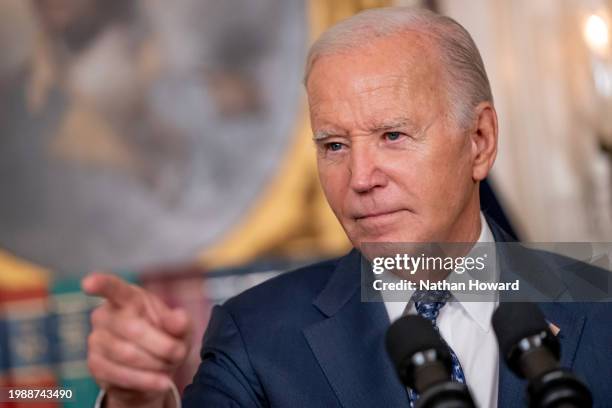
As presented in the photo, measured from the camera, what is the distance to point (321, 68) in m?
2.18

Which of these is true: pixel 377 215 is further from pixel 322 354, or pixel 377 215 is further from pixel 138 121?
pixel 138 121

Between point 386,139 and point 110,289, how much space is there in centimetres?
67

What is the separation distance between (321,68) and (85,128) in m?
4.23

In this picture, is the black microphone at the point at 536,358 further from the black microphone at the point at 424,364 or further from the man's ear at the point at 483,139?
the man's ear at the point at 483,139

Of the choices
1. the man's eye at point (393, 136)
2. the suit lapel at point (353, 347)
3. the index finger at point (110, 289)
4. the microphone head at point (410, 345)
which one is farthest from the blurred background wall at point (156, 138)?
the microphone head at point (410, 345)

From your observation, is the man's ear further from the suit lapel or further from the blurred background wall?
the blurred background wall

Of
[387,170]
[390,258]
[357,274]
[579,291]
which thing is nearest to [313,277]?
[357,274]

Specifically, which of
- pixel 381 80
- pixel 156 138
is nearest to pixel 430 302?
Answer: pixel 381 80

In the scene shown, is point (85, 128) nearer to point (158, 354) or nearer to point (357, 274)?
point (357, 274)

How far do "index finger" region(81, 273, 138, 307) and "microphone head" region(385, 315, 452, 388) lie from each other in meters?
0.58

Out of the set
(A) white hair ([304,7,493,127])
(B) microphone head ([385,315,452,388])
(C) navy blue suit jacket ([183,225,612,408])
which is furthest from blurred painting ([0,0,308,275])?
(B) microphone head ([385,315,452,388])

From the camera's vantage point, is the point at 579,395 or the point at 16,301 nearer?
the point at 579,395

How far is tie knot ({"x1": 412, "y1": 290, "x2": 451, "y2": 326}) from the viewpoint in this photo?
2225mm

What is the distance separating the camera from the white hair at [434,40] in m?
2.17
